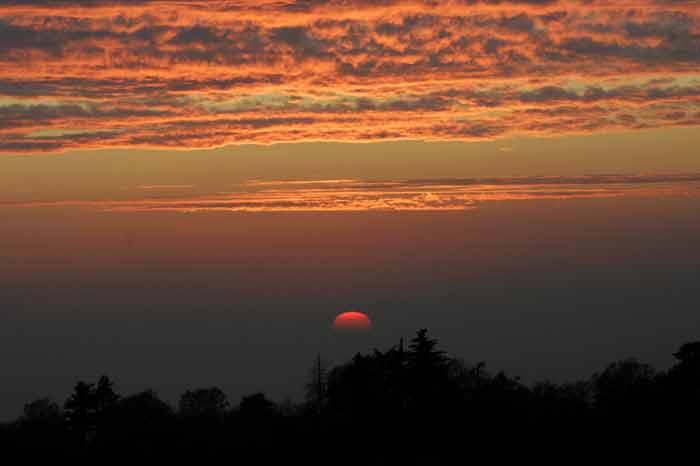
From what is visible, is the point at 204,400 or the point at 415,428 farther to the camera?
the point at 204,400

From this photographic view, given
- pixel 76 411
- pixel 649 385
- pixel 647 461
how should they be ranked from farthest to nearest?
1. pixel 76 411
2. pixel 649 385
3. pixel 647 461

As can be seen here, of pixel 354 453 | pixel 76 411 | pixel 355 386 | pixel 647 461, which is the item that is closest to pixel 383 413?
pixel 354 453

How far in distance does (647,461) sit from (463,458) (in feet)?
32.9

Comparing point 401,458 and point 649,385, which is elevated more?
point 649,385

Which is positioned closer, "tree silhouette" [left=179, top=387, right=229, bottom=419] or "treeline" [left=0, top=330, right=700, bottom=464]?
"treeline" [left=0, top=330, right=700, bottom=464]

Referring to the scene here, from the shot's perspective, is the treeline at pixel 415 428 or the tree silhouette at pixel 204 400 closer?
the treeline at pixel 415 428

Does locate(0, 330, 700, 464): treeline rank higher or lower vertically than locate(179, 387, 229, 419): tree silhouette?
lower

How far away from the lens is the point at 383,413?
2539 inches

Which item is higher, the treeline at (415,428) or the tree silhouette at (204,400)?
the tree silhouette at (204,400)

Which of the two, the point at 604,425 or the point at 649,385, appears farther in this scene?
the point at 649,385

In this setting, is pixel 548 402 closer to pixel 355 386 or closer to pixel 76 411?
pixel 355 386

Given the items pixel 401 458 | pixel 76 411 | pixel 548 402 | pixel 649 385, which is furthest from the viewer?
pixel 76 411

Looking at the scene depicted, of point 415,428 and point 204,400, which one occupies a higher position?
point 204,400

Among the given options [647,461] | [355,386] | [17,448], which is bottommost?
[647,461]
